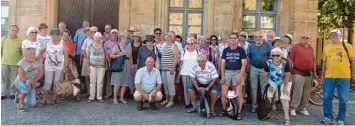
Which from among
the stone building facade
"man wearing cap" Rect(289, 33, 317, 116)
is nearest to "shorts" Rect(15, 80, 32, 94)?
the stone building facade

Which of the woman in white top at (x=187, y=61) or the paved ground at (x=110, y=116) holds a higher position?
the woman in white top at (x=187, y=61)

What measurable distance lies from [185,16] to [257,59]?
126 inches

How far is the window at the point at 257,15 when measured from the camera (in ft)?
35.7

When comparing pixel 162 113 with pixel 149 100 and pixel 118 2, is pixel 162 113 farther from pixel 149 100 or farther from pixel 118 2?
pixel 118 2

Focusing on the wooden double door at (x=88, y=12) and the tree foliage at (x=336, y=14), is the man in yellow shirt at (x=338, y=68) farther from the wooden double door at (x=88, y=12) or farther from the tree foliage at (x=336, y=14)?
the tree foliage at (x=336, y=14)

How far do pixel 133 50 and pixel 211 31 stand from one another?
2.73m

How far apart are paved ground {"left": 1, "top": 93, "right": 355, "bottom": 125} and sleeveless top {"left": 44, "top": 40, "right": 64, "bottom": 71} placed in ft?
2.59

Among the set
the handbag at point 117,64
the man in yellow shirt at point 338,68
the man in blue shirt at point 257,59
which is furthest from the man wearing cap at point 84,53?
the man in yellow shirt at point 338,68

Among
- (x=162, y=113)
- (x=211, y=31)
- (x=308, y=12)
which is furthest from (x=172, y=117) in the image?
(x=308, y=12)

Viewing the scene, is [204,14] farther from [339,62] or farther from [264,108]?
[339,62]

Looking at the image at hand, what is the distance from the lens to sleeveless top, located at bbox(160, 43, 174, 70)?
324 inches

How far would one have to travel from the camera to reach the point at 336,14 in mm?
16859

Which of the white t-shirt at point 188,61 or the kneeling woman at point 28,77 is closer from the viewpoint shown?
the kneeling woman at point 28,77

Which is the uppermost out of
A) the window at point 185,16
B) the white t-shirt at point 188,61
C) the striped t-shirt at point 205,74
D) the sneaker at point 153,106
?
the window at point 185,16
